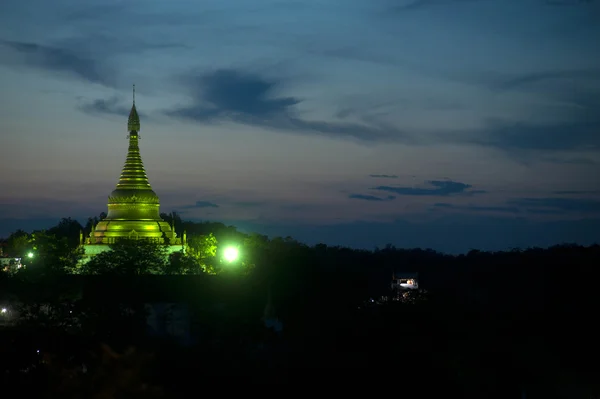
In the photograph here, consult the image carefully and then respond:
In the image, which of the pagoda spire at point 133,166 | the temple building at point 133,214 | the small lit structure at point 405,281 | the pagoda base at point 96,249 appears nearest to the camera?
the pagoda base at point 96,249

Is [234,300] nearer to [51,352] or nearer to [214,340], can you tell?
[214,340]

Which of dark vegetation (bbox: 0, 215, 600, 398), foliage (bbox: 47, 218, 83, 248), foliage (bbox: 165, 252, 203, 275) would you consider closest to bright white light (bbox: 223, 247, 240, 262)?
foliage (bbox: 165, 252, 203, 275)

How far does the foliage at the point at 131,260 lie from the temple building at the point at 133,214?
4.58 metres

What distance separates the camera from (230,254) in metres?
74.6

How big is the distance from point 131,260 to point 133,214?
634 inches

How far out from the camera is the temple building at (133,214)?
8012 centimetres

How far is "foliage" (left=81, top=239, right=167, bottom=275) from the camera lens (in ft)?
212

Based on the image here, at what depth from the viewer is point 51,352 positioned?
3709 centimetres

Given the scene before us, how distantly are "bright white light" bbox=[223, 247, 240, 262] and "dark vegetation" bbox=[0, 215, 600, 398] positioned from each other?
11.6ft

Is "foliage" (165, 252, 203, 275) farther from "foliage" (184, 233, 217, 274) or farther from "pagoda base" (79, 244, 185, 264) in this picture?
"pagoda base" (79, 244, 185, 264)

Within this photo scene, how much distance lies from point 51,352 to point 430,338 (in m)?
14.1

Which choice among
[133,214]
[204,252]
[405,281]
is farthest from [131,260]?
[405,281]

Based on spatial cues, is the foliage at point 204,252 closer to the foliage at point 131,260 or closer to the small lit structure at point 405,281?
the foliage at point 131,260

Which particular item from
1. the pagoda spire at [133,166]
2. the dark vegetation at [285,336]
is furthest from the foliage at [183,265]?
the pagoda spire at [133,166]
